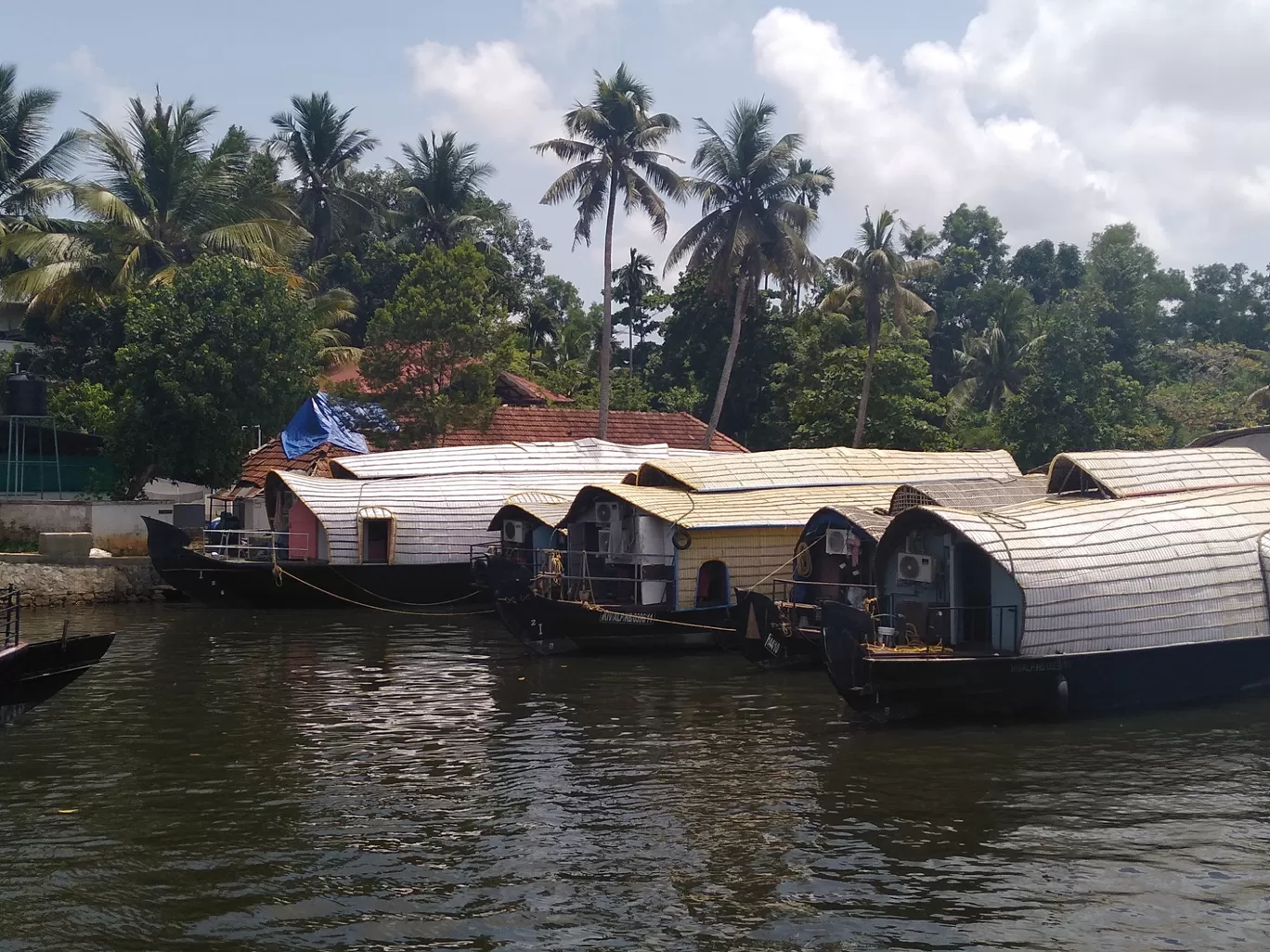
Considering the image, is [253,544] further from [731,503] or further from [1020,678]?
[1020,678]

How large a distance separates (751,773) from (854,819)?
170 cm

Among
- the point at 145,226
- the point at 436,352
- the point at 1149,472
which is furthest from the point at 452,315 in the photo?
the point at 1149,472

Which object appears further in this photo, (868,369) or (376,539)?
(868,369)

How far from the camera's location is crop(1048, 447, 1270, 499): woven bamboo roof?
1761 cm

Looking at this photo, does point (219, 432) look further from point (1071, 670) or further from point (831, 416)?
point (1071, 670)

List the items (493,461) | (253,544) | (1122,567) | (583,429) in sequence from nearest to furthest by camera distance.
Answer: (1122,567) → (493,461) → (253,544) → (583,429)

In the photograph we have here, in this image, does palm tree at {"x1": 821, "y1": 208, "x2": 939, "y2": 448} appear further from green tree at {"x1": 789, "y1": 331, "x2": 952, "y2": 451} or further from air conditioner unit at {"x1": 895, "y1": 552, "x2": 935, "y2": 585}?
air conditioner unit at {"x1": 895, "y1": 552, "x2": 935, "y2": 585}

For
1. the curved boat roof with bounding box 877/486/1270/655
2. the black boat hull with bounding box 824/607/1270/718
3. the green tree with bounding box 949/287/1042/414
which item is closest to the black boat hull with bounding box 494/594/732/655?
the curved boat roof with bounding box 877/486/1270/655

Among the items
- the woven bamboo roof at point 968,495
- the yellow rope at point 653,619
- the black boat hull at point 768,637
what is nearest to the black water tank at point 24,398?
the yellow rope at point 653,619

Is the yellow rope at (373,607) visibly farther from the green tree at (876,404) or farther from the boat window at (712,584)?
the green tree at (876,404)

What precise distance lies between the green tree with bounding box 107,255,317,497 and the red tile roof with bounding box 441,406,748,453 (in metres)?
5.33

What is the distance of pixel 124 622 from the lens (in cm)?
2355

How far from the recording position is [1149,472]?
59.2 feet

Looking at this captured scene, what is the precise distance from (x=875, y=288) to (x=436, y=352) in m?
12.7
